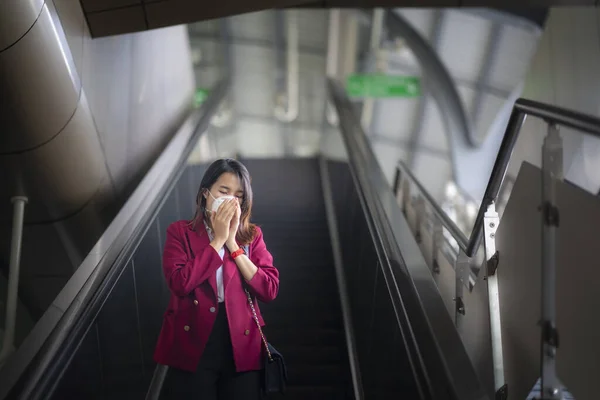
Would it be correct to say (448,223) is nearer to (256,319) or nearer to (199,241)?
(256,319)

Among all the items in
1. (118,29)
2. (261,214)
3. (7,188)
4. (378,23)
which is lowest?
(378,23)

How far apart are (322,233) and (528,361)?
319 cm

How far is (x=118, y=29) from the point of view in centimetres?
502

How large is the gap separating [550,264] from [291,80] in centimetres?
1659

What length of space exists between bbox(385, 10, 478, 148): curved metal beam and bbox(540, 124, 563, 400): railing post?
34.0 feet

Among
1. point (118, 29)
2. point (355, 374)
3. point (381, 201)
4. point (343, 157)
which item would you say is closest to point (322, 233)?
point (343, 157)

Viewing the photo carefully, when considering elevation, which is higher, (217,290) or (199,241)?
(199,241)

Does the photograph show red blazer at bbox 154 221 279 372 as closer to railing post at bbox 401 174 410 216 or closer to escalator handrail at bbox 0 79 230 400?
escalator handrail at bbox 0 79 230 400

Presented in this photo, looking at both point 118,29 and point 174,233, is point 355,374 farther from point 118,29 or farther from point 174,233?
point 118,29

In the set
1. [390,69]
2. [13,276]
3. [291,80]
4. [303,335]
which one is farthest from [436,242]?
[291,80]

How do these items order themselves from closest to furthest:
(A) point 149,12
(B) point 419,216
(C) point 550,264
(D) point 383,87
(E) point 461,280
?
(C) point 550,264 → (E) point 461,280 → (A) point 149,12 → (B) point 419,216 → (D) point 383,87

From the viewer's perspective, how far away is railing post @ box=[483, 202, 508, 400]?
3.01 m

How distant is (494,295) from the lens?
310 cm

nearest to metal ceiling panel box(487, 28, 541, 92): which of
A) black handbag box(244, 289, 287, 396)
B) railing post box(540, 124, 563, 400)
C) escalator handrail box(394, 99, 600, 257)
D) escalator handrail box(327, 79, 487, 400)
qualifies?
escalator handrail box(327, 79, 487, 400)
